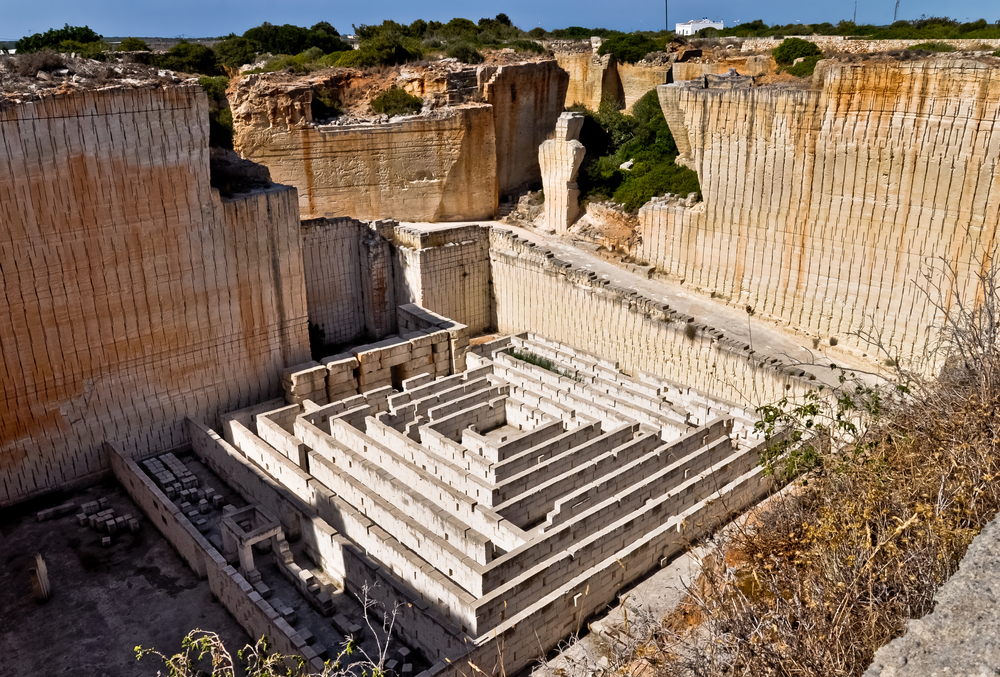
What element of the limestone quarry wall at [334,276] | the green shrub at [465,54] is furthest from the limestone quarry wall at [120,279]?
the green shrub at [465,54]

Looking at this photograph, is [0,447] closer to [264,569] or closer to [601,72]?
[264,569]

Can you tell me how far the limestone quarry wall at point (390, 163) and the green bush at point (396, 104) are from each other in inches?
32.1

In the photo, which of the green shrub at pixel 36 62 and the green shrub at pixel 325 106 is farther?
the green shrub at pixel 325 106

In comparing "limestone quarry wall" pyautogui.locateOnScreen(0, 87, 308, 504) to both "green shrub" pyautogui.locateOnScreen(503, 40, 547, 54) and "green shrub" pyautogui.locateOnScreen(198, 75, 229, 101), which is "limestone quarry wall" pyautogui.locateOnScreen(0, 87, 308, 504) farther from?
"green shrub" pyautogui.locateOnScreen(503, 40, 547, 54)

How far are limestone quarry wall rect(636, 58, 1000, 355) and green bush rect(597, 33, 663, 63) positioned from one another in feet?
50.7

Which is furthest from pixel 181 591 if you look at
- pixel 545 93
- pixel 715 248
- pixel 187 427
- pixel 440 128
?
pixel 545 93

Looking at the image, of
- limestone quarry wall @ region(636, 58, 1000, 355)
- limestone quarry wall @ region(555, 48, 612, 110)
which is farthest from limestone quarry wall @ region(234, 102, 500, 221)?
limestone quarry wall @ region(555, 48, 612, 110)

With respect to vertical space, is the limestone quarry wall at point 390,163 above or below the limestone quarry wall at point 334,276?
above

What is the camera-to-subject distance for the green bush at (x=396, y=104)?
2225cm

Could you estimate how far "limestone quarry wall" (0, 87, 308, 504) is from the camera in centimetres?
1196

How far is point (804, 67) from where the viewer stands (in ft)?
87.5

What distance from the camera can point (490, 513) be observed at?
1083 centimetres

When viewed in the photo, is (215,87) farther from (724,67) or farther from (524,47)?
(724,67)

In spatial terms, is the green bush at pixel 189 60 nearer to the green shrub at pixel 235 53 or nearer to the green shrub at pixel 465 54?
the green shrub at pixel 235 53
